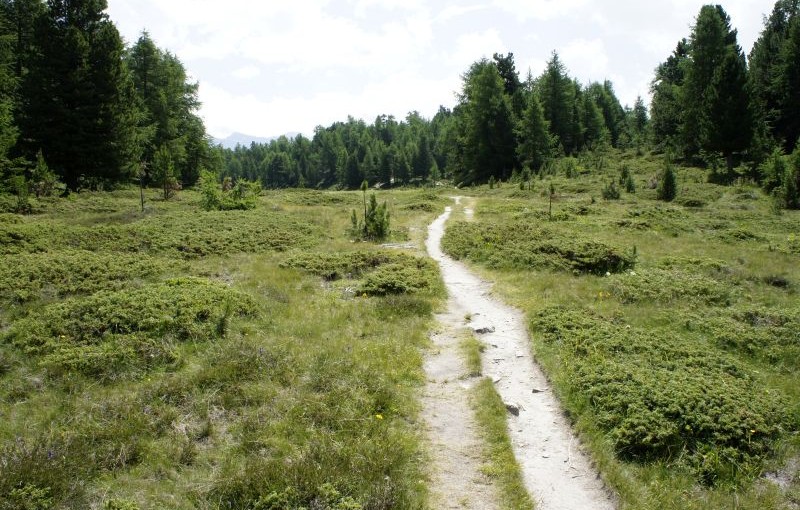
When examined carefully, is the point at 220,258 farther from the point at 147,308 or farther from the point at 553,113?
the point at 553,113

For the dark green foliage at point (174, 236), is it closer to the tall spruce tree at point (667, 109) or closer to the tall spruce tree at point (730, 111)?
the tall spruce tree at point (730, 111)

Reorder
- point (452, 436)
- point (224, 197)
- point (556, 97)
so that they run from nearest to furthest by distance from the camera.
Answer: point (452, 436) < point (224, 197) < point (556, 97)

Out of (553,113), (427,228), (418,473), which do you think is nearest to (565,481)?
(418,473)

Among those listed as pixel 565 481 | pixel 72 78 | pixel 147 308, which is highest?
pixel 72 78

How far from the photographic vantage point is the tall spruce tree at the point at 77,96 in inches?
1355

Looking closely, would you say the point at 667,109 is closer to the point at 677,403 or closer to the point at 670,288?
the point at 670,288

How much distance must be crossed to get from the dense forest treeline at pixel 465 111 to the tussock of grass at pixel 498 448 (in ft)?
93.3

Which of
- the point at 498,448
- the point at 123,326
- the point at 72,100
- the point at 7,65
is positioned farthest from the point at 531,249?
the point at 7,65

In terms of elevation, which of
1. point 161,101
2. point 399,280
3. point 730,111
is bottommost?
point 399,280

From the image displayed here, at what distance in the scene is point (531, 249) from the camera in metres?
20.3

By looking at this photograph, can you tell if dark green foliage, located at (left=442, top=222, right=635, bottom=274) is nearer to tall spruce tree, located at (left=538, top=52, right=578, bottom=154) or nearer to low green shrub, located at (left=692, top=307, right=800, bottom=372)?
low green shrub, located at (left=692, top=307, right=800, bottom=372)

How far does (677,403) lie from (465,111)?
67013mm

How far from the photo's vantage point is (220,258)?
763 inches

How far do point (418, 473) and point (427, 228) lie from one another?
77.3 feet
